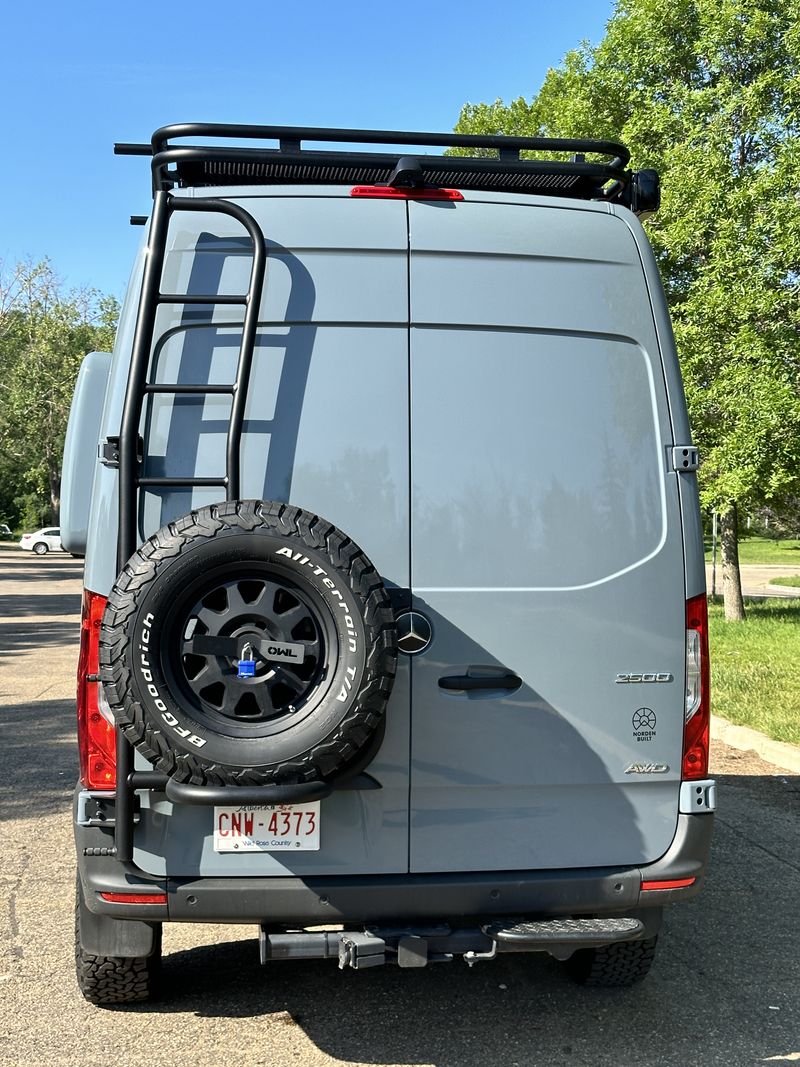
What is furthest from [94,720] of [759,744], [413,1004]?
[759,744]

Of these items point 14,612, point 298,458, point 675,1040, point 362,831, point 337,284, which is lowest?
point 675,1040

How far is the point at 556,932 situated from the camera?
Result: 3293 mm

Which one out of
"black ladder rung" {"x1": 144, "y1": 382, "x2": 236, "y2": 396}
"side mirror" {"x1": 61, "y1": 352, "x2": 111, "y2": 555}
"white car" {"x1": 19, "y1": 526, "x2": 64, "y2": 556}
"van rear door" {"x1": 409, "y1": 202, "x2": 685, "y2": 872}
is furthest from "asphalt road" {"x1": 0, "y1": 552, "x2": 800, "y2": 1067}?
"white car" {"x1": 19, "y1": 526, "x2": 64, "y2": 556}

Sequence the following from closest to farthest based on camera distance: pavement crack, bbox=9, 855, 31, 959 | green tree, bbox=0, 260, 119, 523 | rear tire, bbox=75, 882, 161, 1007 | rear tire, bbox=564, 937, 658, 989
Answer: rear tire, bbox=75, 882, 161, 1007, rear tire, bbox=564, 937, 658, 989, pavement crack, bbox=9, 855, 31, 959, green tree, bbox=0, 260, 119, 523

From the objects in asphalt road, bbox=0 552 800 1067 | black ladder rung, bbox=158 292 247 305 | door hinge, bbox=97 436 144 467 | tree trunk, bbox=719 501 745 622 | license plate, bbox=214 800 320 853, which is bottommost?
asphalt road, bbox=0 552 800 1067

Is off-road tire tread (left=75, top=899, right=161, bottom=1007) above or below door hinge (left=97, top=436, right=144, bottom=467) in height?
below

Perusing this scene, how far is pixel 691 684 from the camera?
3488mm

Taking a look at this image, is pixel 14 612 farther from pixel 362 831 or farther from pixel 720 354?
pixel 362 831

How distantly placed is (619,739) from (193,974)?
1925mm

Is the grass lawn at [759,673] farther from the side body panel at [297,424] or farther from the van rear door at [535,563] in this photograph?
the side body panel at [297,424]

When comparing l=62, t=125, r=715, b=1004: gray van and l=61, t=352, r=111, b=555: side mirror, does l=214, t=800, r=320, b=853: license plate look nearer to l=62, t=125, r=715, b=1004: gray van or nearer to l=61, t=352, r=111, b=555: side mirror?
l=62, t=125, r=715, b=1004: gray van

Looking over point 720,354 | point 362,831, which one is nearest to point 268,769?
point 362,831

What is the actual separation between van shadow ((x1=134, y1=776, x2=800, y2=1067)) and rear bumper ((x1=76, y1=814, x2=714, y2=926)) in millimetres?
569

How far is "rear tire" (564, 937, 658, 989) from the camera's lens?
13.1 feet
